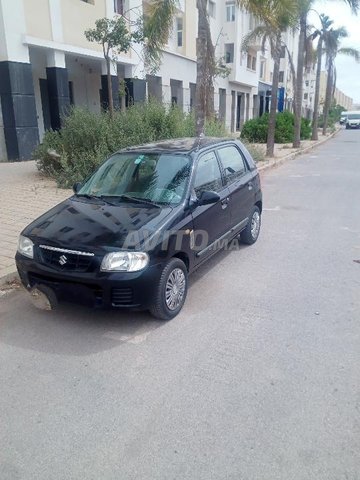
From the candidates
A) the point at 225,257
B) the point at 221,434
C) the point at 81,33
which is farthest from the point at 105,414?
the point at 81,33

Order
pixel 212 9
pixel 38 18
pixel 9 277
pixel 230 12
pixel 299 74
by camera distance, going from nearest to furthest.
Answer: pixel 9 277, pixel 38 18, pixel 299 74, pixel 212 9, pixel 230 12

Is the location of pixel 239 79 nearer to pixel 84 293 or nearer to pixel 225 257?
pixel 225 257

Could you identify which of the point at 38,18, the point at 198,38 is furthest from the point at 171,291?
the point at 38,18

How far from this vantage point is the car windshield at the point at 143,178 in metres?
4.39

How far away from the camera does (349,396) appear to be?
9.38 feet

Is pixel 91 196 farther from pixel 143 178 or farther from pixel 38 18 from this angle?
pixel 38 18

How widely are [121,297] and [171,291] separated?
0.56 meters

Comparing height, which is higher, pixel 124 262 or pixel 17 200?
pixel 124 262

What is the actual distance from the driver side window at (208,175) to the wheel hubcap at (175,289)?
0.97 m

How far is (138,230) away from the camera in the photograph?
3.75 meters

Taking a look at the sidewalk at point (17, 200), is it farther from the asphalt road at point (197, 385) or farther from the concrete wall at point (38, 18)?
the concrete wall at point (38, 18)

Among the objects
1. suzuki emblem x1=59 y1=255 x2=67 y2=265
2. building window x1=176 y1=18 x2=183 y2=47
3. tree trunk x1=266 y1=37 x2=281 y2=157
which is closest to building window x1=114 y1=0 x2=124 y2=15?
tree trunk x1=266 y1=37 x2=281 y2=157

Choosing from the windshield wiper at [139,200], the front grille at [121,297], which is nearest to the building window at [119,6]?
the windshield wiper at [139,200]

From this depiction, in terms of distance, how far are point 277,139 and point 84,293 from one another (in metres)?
24.7
